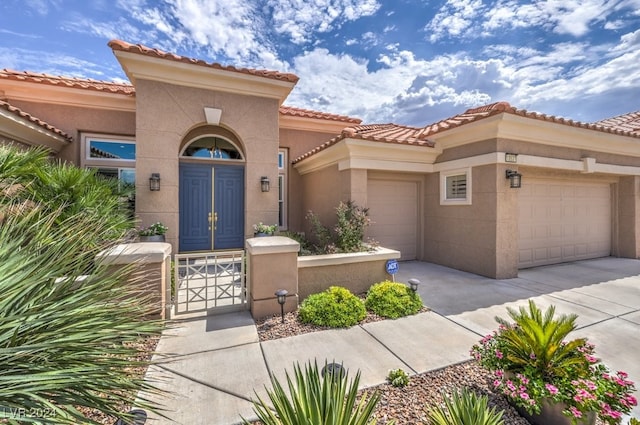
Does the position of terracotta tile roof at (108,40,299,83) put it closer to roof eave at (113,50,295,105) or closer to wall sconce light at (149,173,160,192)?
roof eave at (113,50,295,105)

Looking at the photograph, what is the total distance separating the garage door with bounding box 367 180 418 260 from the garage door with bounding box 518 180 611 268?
314cm

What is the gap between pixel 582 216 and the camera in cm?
923

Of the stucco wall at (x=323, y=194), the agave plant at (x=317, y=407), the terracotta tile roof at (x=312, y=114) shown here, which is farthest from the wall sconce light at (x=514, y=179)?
the agave plant at (x=317, y=407)

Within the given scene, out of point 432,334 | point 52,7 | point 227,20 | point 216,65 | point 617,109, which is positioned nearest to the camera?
point 432,334

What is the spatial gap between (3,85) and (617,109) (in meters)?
25.1

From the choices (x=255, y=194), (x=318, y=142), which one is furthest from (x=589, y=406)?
(x=318, y=142)

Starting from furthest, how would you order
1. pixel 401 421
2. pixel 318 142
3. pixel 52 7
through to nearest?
pixel 318 142 → pixel 52 7 → pixel 401 421

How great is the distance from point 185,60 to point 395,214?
7.64 meters

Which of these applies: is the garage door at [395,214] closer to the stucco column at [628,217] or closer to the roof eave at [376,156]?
the roof eave at [376,156]

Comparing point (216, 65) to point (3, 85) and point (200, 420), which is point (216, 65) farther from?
point (200, 420)

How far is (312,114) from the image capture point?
33.8ft

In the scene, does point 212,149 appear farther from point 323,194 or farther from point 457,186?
point 457,186

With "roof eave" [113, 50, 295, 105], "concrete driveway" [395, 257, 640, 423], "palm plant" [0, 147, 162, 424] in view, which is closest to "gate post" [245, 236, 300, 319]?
"palm plant" [0, 147, 162, 424]

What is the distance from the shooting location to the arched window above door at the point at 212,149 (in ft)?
27.4
